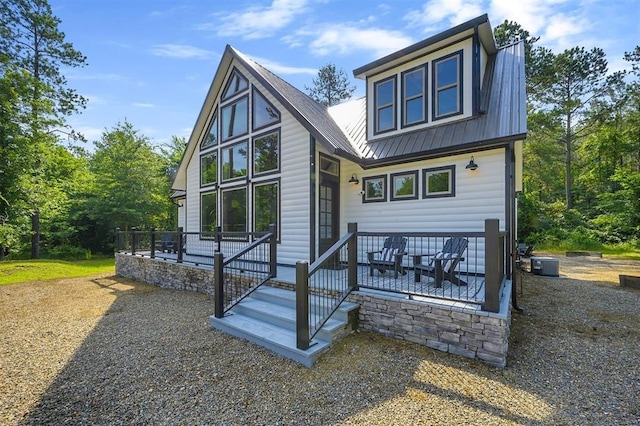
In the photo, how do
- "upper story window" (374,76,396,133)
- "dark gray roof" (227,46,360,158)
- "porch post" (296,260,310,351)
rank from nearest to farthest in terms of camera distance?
"porch post" (296,260,310,351), "dark gray roof" (227,46,360,158), "upper story window" (374,76,396,133)

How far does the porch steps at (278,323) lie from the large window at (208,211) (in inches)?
196

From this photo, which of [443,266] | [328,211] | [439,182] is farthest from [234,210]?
[443,266]

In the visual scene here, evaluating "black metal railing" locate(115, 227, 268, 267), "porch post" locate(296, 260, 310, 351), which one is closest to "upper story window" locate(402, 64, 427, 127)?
"black metal railing" locate(115, 227, 268, 267)

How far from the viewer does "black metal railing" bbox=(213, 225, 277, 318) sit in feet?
16.9

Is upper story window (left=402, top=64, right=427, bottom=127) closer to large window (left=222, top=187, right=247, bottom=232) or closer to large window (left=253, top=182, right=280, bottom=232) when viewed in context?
large window (left=253, top=182, right=280, bottom=232)

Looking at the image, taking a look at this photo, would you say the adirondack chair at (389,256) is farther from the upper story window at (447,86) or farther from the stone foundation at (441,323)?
the upper story window at (447,86)

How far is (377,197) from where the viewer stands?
25.0ft

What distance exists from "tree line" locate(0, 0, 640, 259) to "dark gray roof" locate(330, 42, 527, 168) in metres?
12.7

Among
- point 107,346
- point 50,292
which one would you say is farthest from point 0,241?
point 107,346

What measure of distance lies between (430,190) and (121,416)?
6.43 meters

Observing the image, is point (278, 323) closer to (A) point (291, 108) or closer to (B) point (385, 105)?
(A) point (291, 108)

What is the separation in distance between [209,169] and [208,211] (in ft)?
4.83

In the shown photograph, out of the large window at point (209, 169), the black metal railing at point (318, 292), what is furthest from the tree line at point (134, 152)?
the black metal railing at point (318, 292)

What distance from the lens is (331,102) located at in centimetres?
2300
